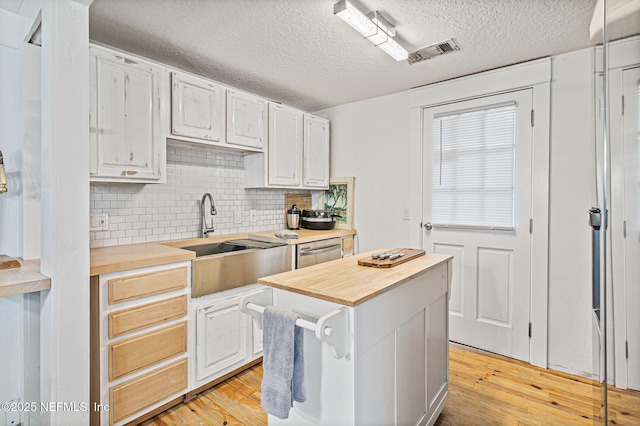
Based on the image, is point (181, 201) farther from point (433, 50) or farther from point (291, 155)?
point (433, 50)

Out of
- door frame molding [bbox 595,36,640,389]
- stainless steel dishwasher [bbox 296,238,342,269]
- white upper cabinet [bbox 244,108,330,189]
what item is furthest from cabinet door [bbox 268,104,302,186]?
door frame molding [bbox 595,36,640,389]

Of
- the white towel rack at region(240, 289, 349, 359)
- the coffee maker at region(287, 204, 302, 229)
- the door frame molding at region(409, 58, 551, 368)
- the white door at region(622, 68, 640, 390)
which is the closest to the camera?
the white door at region(622, 68, 640, 390)

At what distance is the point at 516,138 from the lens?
270 centimetres

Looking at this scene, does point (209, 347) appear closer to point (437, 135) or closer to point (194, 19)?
point (194, 19)

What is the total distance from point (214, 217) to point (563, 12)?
9.64 feet

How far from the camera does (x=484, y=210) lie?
113 inches

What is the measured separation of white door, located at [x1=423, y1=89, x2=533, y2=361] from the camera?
2.69 metres

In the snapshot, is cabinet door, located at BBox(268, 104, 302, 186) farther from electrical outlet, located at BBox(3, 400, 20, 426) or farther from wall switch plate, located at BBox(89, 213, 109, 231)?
electrical outlet, located at BBox(3, 400, 20, 426)

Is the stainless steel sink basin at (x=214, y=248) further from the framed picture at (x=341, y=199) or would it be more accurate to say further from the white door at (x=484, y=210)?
the white door at (x=484, y=210)

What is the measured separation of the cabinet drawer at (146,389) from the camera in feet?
5.86

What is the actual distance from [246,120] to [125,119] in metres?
0.99

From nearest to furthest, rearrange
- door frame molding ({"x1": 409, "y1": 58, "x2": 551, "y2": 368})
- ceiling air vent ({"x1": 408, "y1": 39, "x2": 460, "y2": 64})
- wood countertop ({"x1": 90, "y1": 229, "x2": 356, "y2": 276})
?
wood countertop ({"x1": 90, "y1": 229, "x2": 356, "y2": 276}) → ceiling air vent ({"x1": 408, "y1": 39, "x2": 460, "y2": 64}) → door frame molding ({"x1": 409, "y1": 58, "x2": 551, "y2": 368})

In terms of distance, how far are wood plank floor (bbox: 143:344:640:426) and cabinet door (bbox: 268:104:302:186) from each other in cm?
176

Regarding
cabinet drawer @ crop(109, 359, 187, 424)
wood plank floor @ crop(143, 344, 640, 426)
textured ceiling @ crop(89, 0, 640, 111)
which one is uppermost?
textured ceiling @ crop(89, 0, 640, 111)
